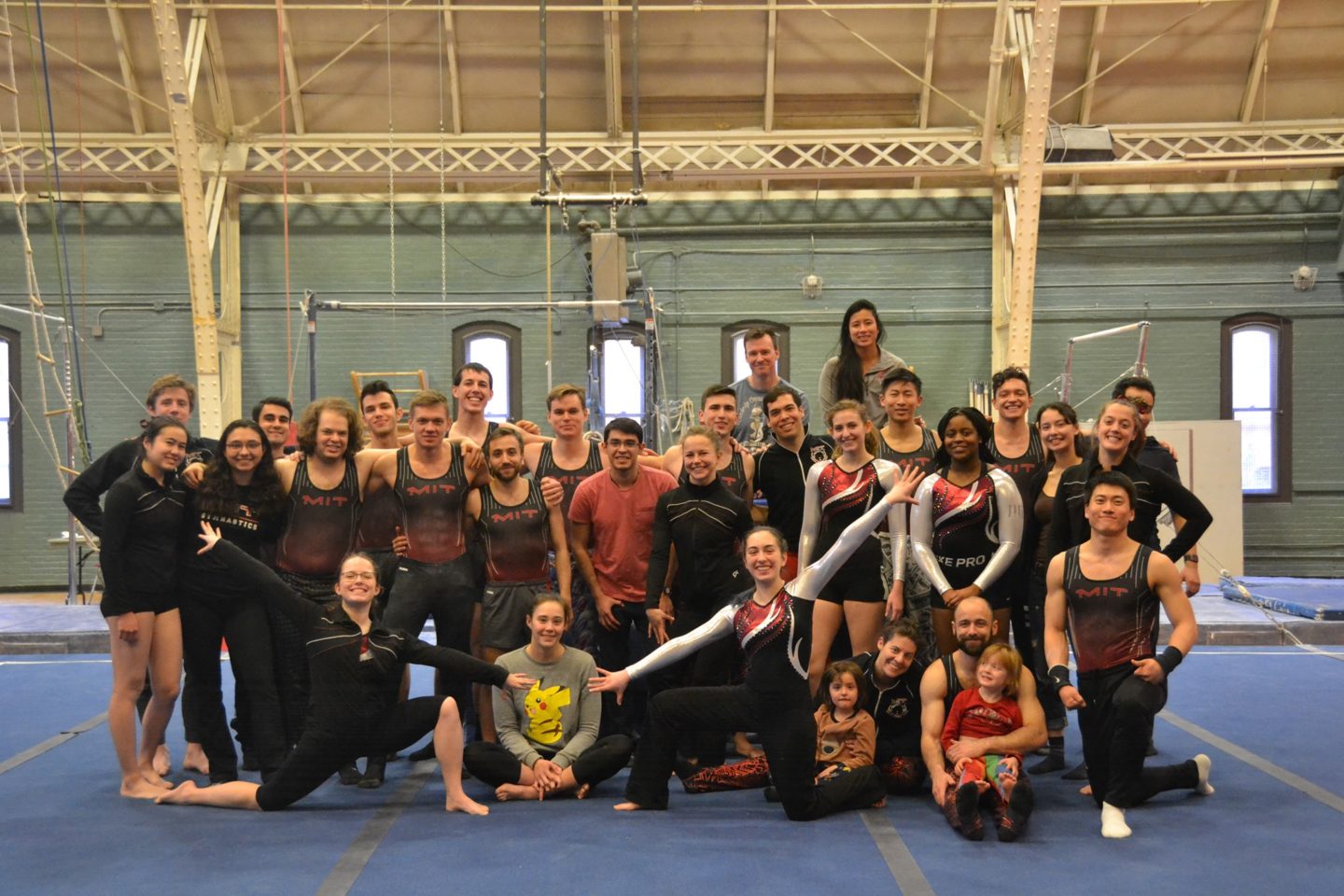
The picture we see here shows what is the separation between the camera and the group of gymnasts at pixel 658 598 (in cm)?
439

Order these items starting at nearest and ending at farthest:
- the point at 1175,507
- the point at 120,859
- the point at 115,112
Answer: the point at 120,859 → the point at 1175,507 → the point at 115,112

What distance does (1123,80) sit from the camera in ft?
40.4

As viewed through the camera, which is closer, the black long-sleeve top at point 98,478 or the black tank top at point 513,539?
the black long-sleeve top at point 98,478

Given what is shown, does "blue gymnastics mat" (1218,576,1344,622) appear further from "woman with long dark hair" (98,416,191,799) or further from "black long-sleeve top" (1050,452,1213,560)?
"woman with long dark hair" (98,416,191,799)

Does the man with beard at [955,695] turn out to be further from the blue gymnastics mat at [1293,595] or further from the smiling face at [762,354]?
the blue gymnastics mat at [1293,595]

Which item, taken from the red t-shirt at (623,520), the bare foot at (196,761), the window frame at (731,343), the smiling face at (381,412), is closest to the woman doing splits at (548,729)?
the red t-shirt at (623,520)

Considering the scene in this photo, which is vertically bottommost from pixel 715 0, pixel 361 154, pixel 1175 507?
pixel 1175 507

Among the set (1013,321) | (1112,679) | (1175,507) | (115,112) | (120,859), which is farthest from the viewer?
(115,112)

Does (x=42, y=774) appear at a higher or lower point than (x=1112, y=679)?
lower

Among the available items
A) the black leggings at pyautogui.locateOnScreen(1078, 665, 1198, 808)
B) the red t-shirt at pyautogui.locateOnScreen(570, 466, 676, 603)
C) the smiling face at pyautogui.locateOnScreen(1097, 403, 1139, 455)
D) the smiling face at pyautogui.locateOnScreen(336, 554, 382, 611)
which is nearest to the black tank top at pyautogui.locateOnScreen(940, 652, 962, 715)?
the black leggings at pyautogui.locateOnScreen(1078, 665, 1198, 808)

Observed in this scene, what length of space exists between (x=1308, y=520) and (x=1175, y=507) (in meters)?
9.32

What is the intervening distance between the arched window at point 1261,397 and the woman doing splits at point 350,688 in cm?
1091

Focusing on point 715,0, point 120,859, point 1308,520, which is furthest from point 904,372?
point 1308,520

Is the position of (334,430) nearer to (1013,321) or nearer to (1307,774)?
(1307,774)
